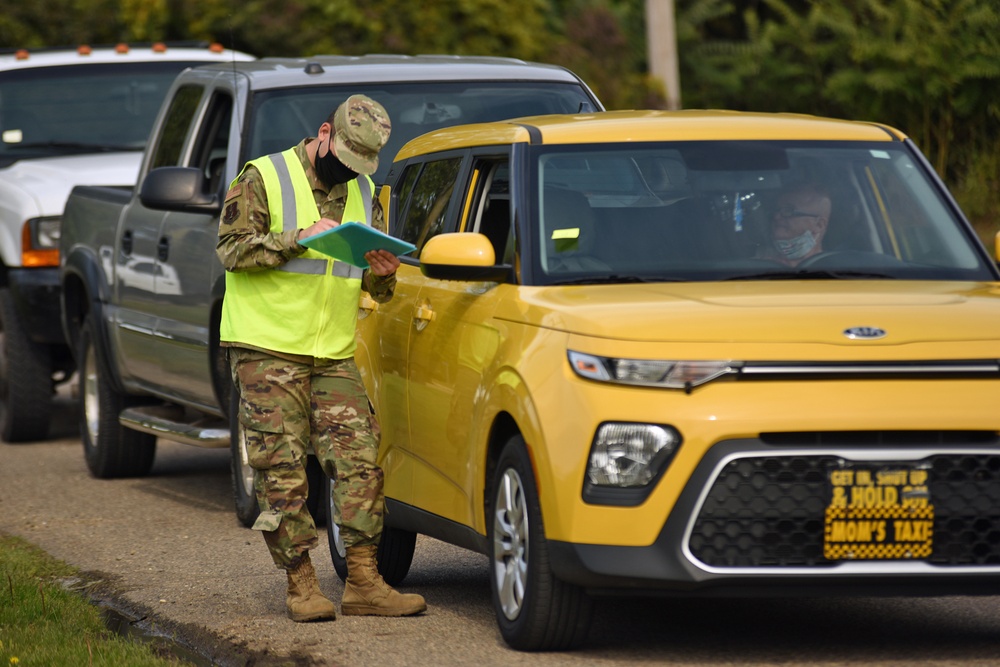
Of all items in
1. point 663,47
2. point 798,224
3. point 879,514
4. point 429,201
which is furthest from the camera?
point 663,47

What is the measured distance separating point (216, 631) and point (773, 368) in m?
2.44

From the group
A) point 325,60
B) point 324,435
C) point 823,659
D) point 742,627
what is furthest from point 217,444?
point 823,659

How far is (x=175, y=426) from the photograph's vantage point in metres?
11.1

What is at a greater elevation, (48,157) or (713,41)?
(48,157)

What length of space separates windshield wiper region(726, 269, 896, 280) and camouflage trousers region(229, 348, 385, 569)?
1.48m

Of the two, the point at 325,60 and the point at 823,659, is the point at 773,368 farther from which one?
the point at 325,60

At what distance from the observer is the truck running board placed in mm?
10445

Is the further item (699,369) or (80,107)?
(80,107)

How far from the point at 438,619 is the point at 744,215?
1.80m

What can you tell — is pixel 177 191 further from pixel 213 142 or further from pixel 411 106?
pixel 411 106

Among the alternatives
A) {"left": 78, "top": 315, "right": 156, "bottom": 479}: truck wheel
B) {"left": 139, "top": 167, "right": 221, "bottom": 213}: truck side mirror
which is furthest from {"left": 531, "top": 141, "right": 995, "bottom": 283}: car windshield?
{"left": 78, "top": 315, "right": 156, "bottom": 479}: truck wheel

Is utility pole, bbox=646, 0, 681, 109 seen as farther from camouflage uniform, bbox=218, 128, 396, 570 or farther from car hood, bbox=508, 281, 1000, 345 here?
car hood, bbox=508, 281, 1000, 345

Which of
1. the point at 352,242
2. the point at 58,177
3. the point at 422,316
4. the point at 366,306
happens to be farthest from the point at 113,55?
the point at 352,242

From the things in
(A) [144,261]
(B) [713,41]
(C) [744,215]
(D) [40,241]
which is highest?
(C) [744,215]
